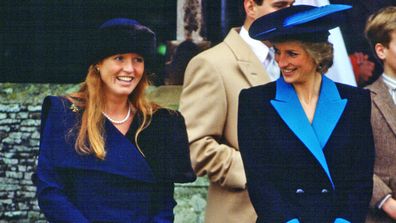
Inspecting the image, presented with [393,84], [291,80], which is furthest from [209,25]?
[291,80]

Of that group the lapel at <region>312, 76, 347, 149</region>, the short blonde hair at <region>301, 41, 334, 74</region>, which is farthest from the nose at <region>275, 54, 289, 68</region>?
the lapel at <region>312, 76, 347, 149</region>

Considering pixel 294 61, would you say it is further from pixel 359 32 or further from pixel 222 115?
pixel 359 32

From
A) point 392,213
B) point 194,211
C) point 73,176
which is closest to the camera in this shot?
point 73,176

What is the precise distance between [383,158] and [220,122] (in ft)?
2.64

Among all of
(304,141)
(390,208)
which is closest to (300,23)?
(304,141)

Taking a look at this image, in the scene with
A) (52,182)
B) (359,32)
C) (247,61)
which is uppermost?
(247,61)

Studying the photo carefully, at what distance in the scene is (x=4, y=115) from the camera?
7.68m

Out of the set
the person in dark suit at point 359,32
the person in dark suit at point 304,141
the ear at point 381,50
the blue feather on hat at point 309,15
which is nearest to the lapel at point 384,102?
the ear at point 381,50

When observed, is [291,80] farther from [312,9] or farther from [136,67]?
[136,67]

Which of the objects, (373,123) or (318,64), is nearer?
(318,64)

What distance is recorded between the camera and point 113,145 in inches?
177

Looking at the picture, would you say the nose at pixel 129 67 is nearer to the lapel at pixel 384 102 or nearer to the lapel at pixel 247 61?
the lapel at pixel 247 61

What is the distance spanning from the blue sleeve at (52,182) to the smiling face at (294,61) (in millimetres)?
986

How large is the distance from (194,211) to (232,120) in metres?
2.55
